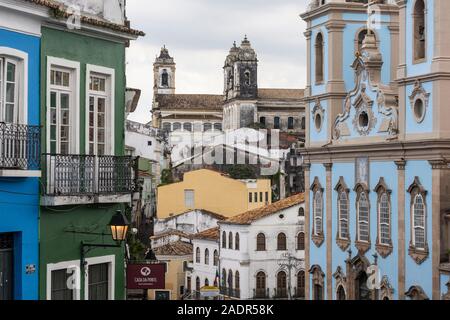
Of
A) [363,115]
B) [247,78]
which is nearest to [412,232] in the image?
[363,115]

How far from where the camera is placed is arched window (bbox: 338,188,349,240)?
3542 centimetres

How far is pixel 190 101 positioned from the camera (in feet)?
410

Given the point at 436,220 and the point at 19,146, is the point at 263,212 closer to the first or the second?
the point at 436,220

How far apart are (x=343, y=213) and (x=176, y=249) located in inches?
871

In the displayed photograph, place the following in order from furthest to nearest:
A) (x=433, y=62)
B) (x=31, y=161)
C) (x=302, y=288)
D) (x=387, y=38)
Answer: (x=302, y=288) < (x=387, y=38) < (x=433, y=62) < (x=31, y=161)

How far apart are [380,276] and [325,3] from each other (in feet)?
28.9

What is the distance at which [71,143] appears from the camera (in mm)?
12609

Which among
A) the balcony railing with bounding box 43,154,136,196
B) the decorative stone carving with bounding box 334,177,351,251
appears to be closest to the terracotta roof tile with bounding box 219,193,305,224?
the decorative stone carving with bounding box 334,177,351,251

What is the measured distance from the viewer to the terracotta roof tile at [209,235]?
54500mm

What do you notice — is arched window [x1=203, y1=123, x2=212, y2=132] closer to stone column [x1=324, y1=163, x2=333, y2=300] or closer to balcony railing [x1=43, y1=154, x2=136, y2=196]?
stone column [x1=324, y1=163, x2=333, y2=300]

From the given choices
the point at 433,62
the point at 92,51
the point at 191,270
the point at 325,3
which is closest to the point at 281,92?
the point at 191,270

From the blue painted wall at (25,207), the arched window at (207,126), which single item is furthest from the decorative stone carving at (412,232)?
the arched window at (207,126)

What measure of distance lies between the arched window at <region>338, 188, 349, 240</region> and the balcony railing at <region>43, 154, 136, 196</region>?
22.7 m

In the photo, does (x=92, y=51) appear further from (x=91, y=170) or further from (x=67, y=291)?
(x=67, y=291)
